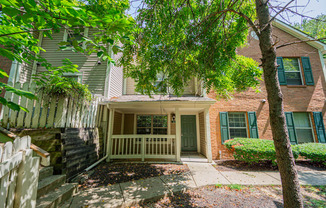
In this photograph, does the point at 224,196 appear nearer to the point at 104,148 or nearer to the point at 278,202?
the point at 278,202

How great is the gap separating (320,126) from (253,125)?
3.28m

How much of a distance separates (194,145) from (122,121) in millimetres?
4897

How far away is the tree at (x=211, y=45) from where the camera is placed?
6.90ft

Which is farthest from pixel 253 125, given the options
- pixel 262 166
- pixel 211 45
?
pixel 211 45

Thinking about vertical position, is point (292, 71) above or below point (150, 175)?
above

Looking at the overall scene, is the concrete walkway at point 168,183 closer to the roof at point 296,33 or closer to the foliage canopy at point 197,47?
the foliage canopy at point 197,47

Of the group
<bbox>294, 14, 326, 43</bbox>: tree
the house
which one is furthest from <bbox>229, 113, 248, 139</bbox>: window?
<bbox>294, 14, 326, 43</bbox>: tree

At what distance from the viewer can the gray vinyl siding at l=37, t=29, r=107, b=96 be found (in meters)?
7.07

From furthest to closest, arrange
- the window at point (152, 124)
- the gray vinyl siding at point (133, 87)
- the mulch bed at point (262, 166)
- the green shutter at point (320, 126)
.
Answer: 1. the window at point (152, 124)
2. the gray vinyl siding at point (133, 87)
3. the green shutter at point (320, 126)
4. the mulch bed at point (262, 166)

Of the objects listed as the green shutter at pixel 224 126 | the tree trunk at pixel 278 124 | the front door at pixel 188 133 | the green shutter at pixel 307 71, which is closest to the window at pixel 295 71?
the green shutter at pixel 307 71

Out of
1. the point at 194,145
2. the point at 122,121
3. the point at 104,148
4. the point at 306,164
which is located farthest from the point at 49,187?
the point at 306,164

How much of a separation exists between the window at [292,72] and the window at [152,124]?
24.0ft

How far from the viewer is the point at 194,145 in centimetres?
878

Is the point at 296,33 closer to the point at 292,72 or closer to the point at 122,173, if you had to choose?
the point at 292,72
